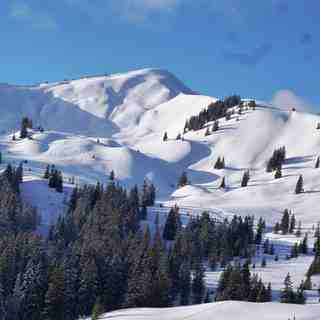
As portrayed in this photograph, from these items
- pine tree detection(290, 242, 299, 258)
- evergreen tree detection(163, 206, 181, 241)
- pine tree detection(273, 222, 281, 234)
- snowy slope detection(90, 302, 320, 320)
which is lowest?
snowy slope detection(90, 302, 320, 320)

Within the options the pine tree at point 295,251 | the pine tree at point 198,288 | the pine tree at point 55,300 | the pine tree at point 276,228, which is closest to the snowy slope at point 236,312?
the pine tree at point 55,300

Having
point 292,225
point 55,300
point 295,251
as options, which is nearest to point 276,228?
point 292,225

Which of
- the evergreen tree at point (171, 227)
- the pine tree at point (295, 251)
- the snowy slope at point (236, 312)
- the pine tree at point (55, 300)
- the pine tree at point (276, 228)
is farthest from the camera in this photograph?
the pine tree at point (276, 228)

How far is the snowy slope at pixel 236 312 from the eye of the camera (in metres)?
56.4

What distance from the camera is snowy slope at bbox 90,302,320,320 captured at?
56428mm

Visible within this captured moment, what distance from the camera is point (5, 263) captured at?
3612 inches

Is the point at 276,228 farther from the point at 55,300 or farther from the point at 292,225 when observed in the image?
the point at 55,300

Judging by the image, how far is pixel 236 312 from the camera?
58.9 meters

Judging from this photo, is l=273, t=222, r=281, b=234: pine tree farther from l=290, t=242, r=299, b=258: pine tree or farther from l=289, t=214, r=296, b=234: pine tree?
l=290, t=242, r=299, b=258: pine tree

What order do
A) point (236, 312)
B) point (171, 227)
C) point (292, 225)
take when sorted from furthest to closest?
point (292, 225)
point (171, 227)
point (236, 312)

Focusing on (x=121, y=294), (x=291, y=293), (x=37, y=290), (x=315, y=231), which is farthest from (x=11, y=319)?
(x=315, y=231)

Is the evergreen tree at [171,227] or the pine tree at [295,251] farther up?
the evergreen tree at [171,227]

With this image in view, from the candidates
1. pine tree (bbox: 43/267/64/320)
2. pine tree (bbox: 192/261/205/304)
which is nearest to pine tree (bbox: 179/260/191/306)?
pine tree (bbox: 192/261/205/304)

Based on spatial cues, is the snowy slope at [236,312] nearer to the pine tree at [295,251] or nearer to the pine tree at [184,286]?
the pine tree at [184,286]
